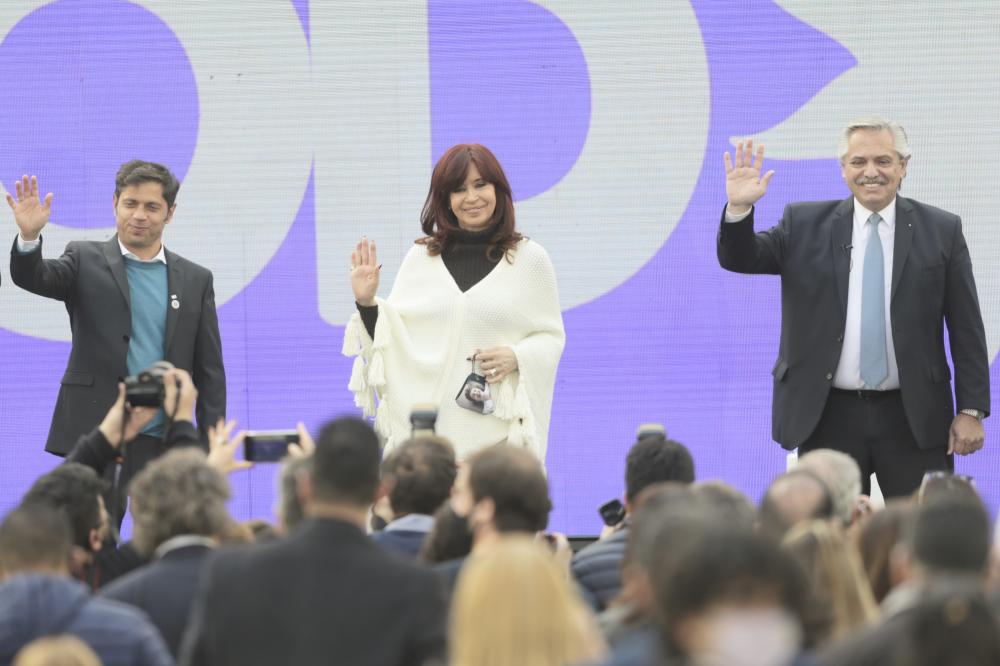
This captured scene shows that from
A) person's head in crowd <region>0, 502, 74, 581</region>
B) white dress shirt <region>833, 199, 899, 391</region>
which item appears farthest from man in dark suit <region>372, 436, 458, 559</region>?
white dress shirt <region>833, 199, 899, 391</region>

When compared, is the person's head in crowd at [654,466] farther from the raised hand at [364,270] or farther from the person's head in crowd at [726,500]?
the raised hand at [364,270]

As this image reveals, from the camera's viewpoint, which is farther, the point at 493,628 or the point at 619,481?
the point at 619,481

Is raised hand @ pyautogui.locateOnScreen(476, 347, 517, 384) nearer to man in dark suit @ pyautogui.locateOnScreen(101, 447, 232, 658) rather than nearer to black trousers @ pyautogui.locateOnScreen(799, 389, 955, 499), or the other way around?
black trousers @ pyautogui.locateOnScreen(799, 389, 955, 499)

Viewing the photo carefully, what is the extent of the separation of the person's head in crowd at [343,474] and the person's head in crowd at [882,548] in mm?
1038

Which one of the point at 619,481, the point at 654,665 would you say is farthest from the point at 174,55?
the point at 654,665

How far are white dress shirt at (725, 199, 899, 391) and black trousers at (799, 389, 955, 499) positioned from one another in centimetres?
4

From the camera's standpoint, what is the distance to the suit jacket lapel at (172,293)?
4.99 meters

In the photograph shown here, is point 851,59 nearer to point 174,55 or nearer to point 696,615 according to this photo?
point 174,55

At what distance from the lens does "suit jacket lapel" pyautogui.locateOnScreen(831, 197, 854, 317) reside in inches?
192

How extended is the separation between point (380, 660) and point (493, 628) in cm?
40

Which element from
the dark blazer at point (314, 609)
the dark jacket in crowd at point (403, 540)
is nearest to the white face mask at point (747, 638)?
the dark blazer at point (314, 609)

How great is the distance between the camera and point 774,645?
1.82 m

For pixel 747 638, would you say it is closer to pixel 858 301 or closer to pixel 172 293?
pixel 858 301

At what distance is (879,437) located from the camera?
15.8 feet
